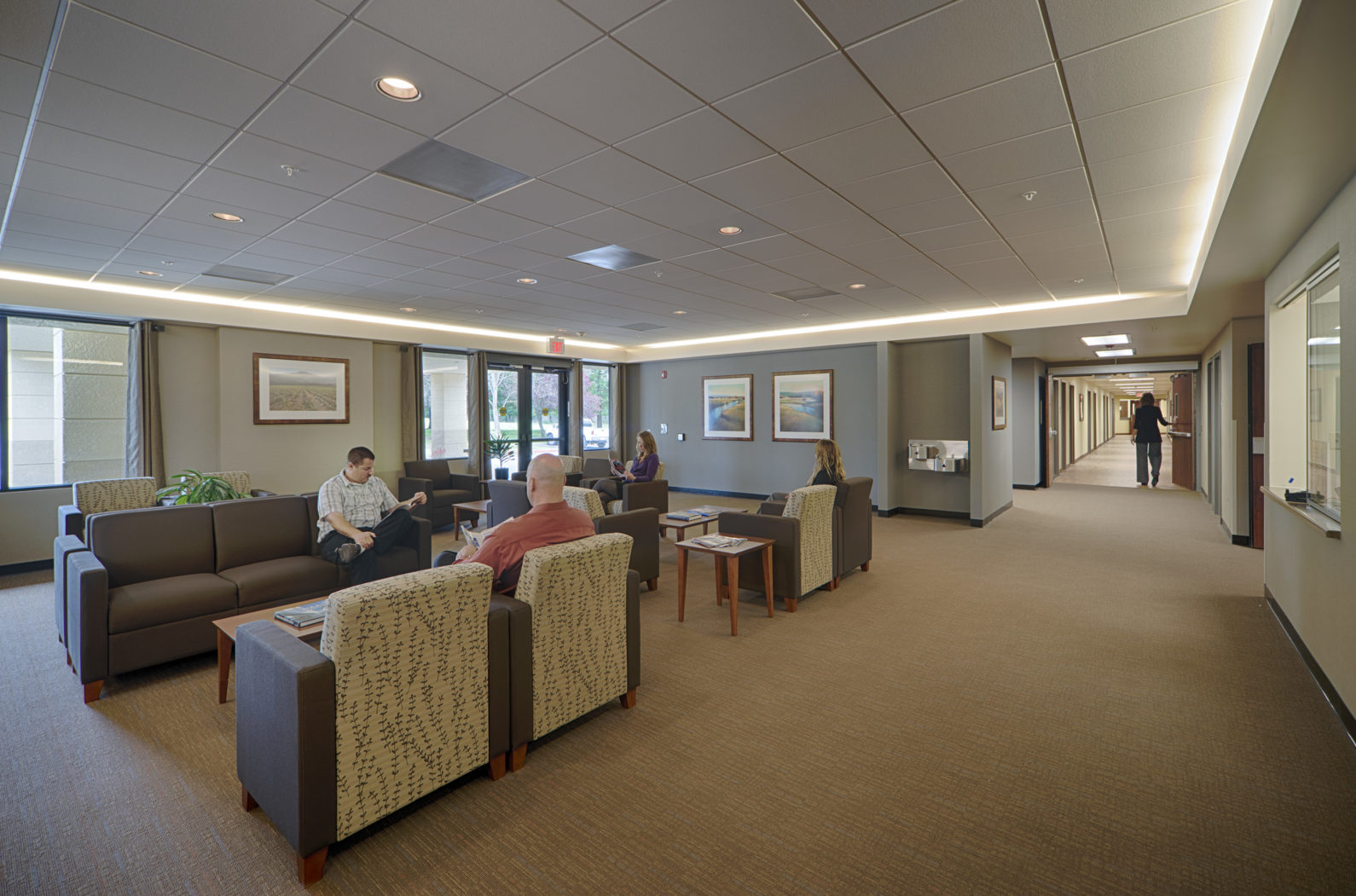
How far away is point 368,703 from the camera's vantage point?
6.83 ft

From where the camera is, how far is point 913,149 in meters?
3.28

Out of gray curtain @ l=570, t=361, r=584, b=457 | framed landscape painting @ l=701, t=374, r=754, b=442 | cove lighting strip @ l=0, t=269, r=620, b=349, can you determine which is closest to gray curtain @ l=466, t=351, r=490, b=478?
cove lighting strip @ l=0, t=269, r=620, b=349

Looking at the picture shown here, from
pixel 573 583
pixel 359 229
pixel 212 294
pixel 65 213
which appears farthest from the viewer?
pixel 212 294

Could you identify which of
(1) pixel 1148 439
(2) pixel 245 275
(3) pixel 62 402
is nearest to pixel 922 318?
(1) pixel 1148 439

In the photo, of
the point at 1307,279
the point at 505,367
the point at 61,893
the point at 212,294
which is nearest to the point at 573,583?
the point at 61,893

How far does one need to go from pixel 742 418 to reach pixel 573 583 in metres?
8.41

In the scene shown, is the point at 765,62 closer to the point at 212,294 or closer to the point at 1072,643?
the point at 1072,643

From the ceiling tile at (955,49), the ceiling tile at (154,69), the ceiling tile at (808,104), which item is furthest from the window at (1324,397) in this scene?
the ceiling tile at (154,69)

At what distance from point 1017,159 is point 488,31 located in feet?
9.11

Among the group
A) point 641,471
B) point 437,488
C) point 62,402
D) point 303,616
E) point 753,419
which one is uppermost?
point 62,402

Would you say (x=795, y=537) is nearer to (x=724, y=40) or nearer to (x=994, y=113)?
(x=994, y=113)

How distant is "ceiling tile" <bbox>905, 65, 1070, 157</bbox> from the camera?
2.68 m

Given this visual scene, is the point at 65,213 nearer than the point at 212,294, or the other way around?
the point at 65,213

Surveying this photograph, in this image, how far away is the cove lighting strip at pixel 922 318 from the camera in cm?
723
